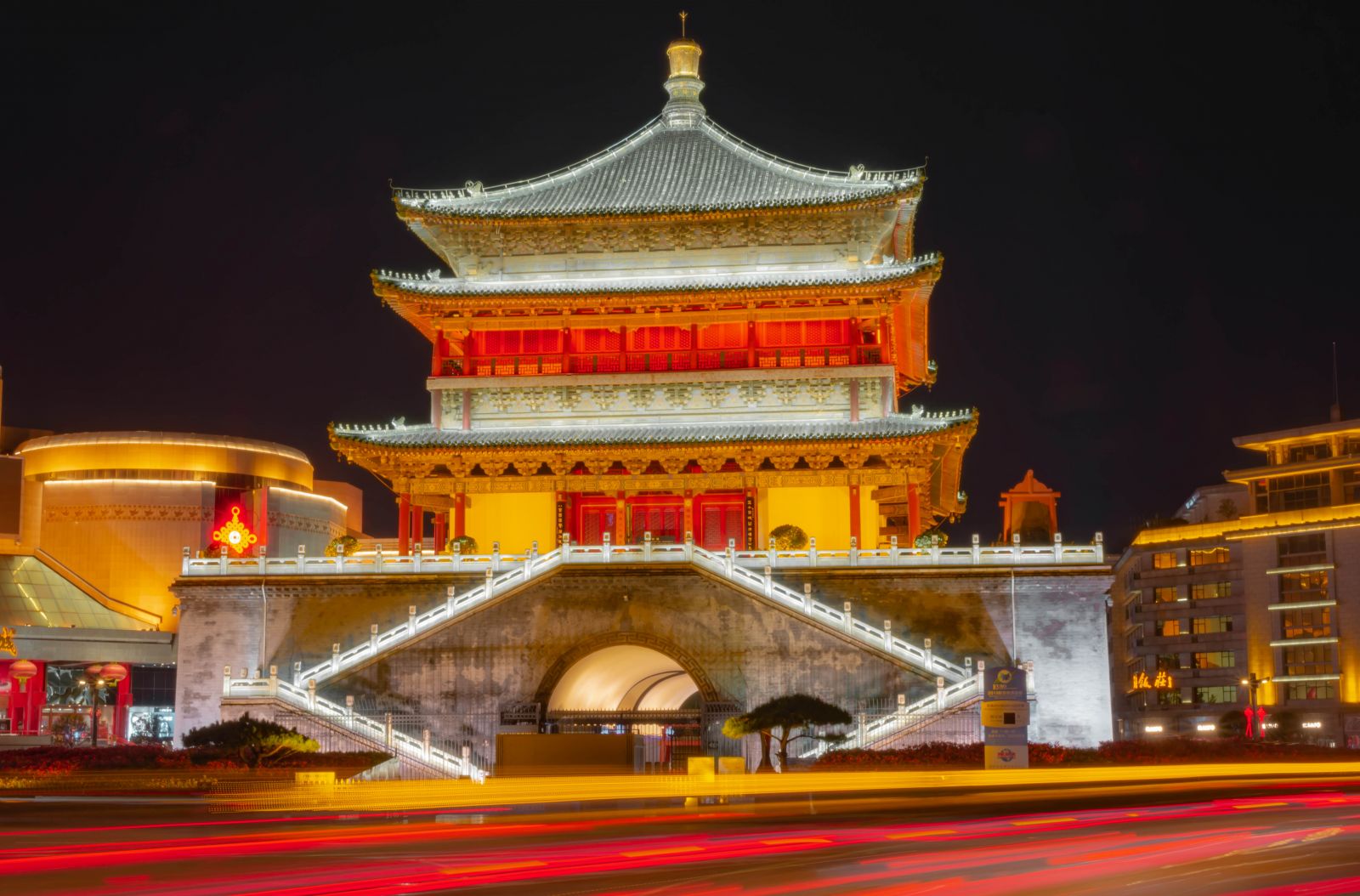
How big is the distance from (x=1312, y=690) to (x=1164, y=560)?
1442 centimetres

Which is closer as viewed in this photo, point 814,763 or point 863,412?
point 814,763

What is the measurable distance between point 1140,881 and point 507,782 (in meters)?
16.0

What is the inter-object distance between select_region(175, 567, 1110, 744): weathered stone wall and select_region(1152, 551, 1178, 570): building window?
46.0 metres

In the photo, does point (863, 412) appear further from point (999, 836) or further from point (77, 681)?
point (77, 681)

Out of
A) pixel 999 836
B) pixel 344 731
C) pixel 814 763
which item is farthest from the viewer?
pixel 344 731

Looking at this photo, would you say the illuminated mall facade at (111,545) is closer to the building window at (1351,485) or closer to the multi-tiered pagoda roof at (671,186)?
the multi-tiered pagoda roof at (671,186)

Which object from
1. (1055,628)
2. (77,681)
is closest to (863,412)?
(1055,628)

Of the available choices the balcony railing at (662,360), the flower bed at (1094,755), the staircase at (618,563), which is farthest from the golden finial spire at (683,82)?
the flower bed at (1094,755)

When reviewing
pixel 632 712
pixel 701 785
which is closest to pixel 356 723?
pixel 632 712

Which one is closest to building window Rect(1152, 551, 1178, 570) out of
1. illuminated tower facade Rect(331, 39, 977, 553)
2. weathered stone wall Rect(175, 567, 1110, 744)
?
illuminated tower facade Rect(331, 39, 977, 553)

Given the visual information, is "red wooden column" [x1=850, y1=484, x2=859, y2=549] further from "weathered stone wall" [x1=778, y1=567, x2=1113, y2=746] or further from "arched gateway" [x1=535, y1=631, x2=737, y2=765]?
"arched gateway" [x1=535, y1=631, x2=737, y2=765]

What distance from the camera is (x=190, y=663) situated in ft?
142

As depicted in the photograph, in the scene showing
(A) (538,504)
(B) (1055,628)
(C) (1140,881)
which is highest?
(A) (538,504)

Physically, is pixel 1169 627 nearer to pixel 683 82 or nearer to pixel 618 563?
pixel 683 82
